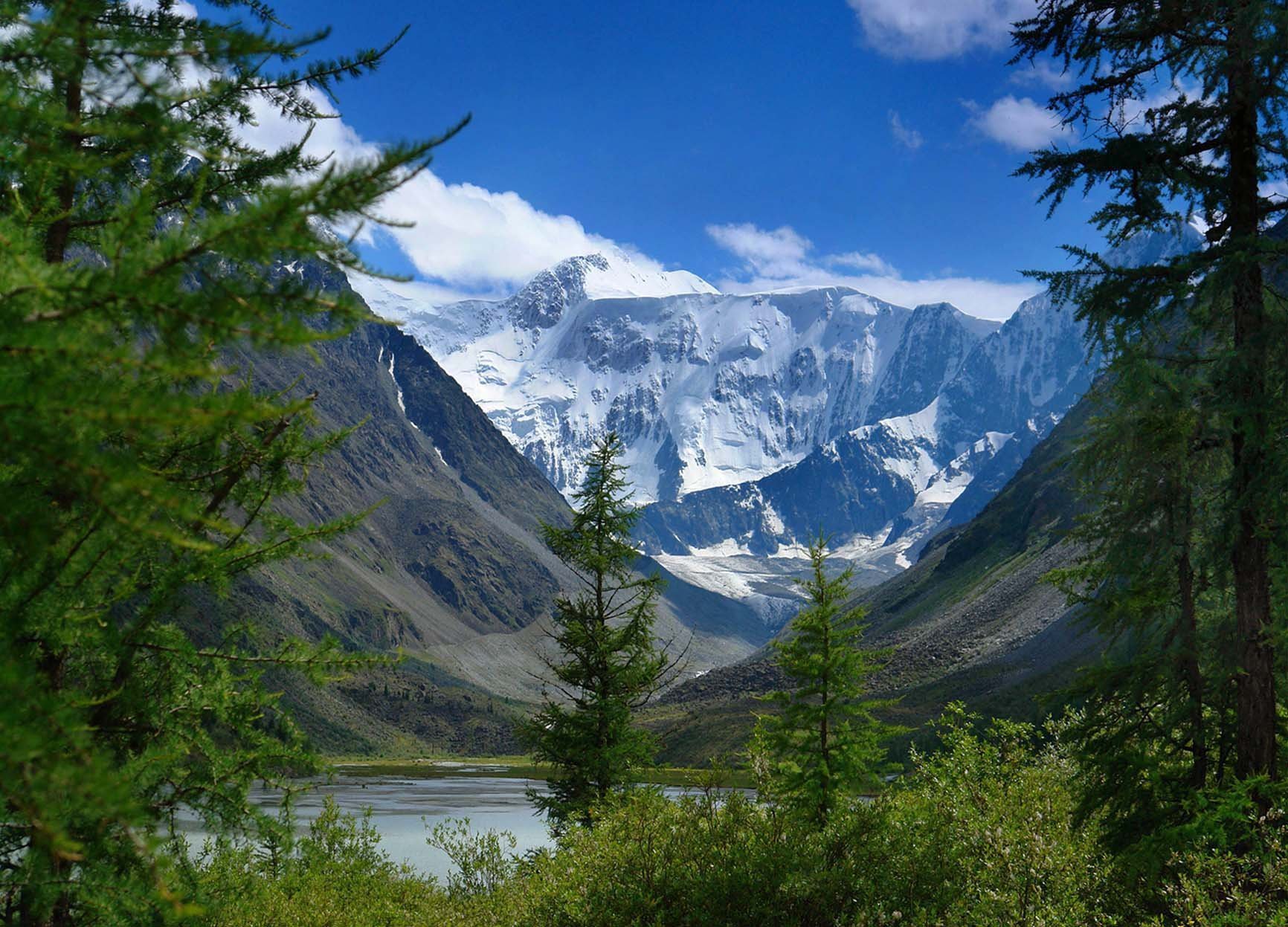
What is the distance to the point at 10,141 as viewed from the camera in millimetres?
4633

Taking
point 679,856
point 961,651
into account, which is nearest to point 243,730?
point 679,856

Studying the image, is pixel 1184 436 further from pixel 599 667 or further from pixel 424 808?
pixel 424 808

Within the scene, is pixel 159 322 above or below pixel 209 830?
above

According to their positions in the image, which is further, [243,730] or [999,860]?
[999,860]

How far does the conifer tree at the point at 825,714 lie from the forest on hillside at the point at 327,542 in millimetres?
4124

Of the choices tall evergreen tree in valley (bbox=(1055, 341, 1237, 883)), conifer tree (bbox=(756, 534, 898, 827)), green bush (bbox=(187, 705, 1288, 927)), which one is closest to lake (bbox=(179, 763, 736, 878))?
conifer tree (bbox=(756, 534, 898, 827))

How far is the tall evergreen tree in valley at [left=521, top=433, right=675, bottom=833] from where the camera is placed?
78.4 feet

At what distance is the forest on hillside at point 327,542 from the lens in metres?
3.29

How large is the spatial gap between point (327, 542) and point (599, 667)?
17861mm

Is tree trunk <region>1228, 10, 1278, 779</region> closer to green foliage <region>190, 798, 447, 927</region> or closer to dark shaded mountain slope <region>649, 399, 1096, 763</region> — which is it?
green foliage <region>190, 798, 447, 927</region>

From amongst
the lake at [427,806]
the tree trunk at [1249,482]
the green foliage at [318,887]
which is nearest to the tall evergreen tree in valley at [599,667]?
the green foliage at [318,887]

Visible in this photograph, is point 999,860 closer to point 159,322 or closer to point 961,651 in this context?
point 159,322

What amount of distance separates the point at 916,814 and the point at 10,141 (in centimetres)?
1040

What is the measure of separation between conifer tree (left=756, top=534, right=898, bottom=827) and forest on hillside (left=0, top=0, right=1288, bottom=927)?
13.5 feet
